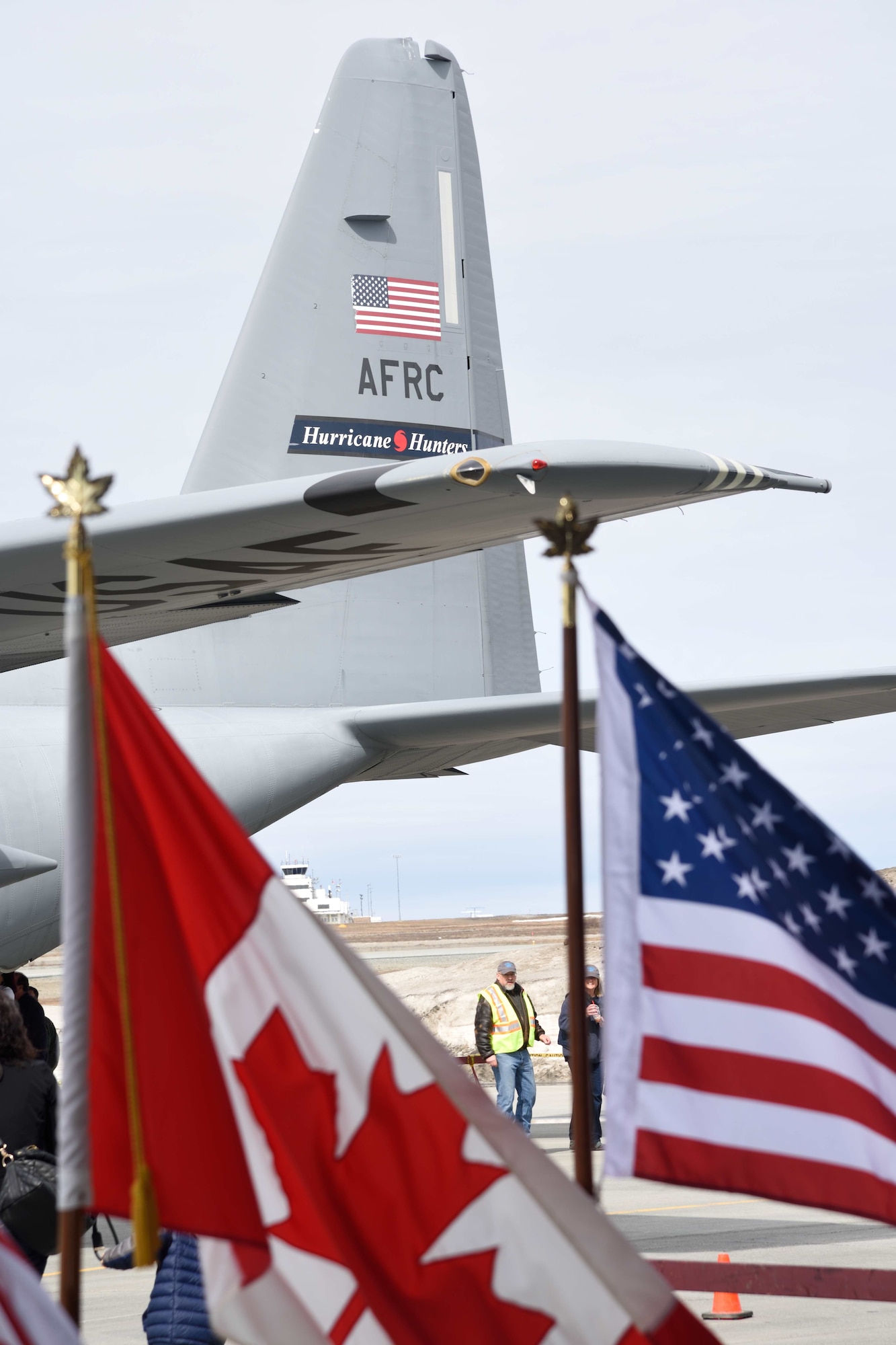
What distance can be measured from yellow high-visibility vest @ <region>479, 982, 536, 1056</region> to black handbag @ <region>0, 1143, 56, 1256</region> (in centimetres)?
835

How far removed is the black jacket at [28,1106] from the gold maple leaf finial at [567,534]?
4.06 meters

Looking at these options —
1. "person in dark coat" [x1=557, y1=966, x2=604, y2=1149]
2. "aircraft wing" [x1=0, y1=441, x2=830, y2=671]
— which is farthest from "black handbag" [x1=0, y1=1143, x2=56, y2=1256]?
"person in dark coat" [x1=557, y1=966, x2=604, y2=1149]

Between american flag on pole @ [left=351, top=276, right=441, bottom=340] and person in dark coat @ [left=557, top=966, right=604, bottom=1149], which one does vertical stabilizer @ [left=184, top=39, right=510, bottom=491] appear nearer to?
american flag on pole @ [left=351, top=276, right=441, bottom=340]

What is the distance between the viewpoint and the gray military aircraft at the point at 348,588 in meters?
11.3

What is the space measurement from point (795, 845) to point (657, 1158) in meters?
0.82

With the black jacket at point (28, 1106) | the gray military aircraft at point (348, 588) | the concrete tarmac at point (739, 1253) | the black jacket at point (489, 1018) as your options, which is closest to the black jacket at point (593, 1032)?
the black jacket at point (489, 1018)

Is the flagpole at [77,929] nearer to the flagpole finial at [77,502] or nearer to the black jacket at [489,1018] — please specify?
the flagpole finial at [77,502]

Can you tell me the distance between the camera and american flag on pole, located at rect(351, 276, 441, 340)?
51.7ft

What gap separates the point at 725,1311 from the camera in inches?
302

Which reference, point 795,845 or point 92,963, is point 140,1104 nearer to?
point 92,963

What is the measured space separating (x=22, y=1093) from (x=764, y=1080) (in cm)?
398

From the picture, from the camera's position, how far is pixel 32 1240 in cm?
554

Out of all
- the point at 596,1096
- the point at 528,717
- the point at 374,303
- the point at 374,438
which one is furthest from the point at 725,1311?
the point at 374,303

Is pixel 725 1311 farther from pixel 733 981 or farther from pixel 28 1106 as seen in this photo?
pixel 733 981
